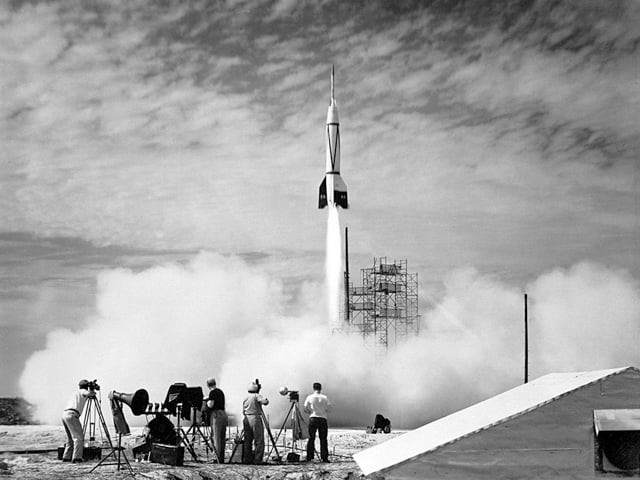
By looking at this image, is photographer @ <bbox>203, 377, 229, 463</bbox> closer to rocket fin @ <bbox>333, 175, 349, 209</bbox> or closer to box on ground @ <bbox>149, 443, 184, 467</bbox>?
box on ground @ <bbox>149, 443, 184, 467</bbox>

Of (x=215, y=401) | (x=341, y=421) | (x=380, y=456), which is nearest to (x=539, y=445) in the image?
A: (x=380, y=456)

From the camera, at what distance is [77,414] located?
58.5 ft

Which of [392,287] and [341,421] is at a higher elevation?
[392,287]

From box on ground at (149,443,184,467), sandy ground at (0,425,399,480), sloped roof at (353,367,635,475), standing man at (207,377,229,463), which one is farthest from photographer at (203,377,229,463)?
sloped roof at (353,367,635,475)

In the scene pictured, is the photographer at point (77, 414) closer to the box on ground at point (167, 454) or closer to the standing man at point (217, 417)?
the box on ground at point (167, 454)

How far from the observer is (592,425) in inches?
312

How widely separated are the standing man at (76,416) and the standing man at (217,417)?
245 cm

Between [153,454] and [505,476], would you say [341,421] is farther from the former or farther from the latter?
[505,476]

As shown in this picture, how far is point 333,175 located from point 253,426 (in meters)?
26.8

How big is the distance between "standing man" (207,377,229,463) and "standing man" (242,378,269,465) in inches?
18.6

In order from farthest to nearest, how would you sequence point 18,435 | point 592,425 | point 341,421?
point 341,421 → point 18,435 → point 592,425

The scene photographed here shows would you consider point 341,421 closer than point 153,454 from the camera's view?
No

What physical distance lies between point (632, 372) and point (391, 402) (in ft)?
120

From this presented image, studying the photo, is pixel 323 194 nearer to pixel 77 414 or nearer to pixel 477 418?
pixel 77 414
